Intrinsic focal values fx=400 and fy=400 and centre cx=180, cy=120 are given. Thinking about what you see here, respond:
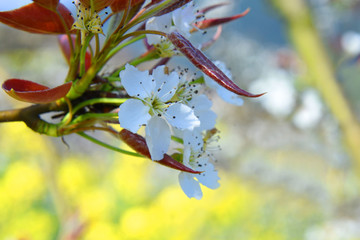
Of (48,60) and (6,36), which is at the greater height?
(48,60)

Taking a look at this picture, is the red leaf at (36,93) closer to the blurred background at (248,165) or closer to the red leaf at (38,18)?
the red leaf at (38,18)

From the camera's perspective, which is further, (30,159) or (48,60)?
(48,60)

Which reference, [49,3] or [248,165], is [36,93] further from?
[248,165]

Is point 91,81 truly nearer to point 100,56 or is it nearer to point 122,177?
point 100,56

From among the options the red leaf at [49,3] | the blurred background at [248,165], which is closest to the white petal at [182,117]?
the red leaf at [49,3]

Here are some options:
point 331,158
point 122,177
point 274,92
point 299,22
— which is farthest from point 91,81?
point 122,177

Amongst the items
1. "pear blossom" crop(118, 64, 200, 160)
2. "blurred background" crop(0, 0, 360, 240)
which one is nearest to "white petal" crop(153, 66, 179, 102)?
"pear blossom" crop(118, 64, 200, 160)
